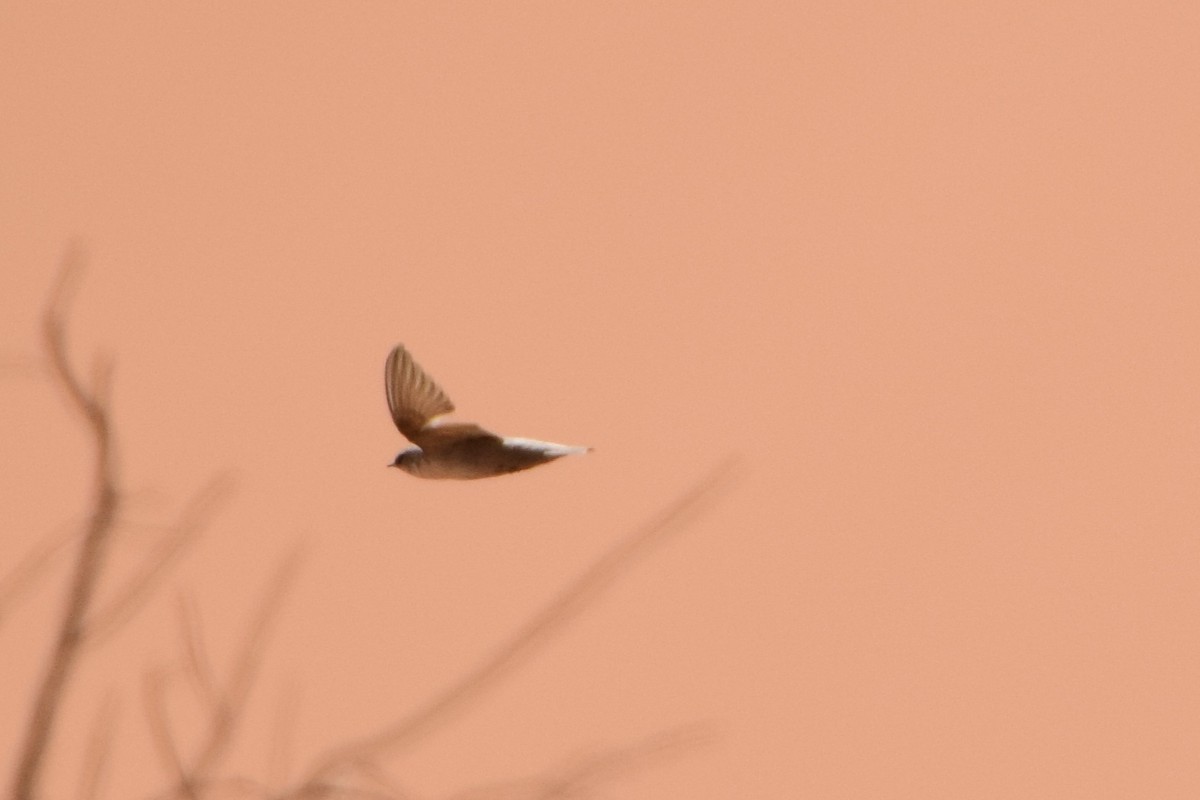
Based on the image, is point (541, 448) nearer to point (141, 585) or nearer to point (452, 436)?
point (452, 436)

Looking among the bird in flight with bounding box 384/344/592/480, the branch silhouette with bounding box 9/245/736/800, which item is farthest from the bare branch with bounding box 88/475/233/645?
the bird in flight with bounding box 384/344/592/480

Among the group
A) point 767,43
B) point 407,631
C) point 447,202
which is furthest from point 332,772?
point 767,43

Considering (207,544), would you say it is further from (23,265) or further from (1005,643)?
(1005,643)

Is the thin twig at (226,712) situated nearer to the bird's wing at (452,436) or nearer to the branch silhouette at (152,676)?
the branch silhouette at (152,676)

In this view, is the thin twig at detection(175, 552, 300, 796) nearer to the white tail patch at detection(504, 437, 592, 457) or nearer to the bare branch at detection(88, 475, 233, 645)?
the bare branch at detection(88, 475, 233, 645)

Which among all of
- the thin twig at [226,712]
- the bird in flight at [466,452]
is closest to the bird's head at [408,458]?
the bird in flight at [466,452]

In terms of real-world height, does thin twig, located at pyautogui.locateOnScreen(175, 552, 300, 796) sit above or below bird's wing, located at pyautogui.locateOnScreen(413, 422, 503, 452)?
below
